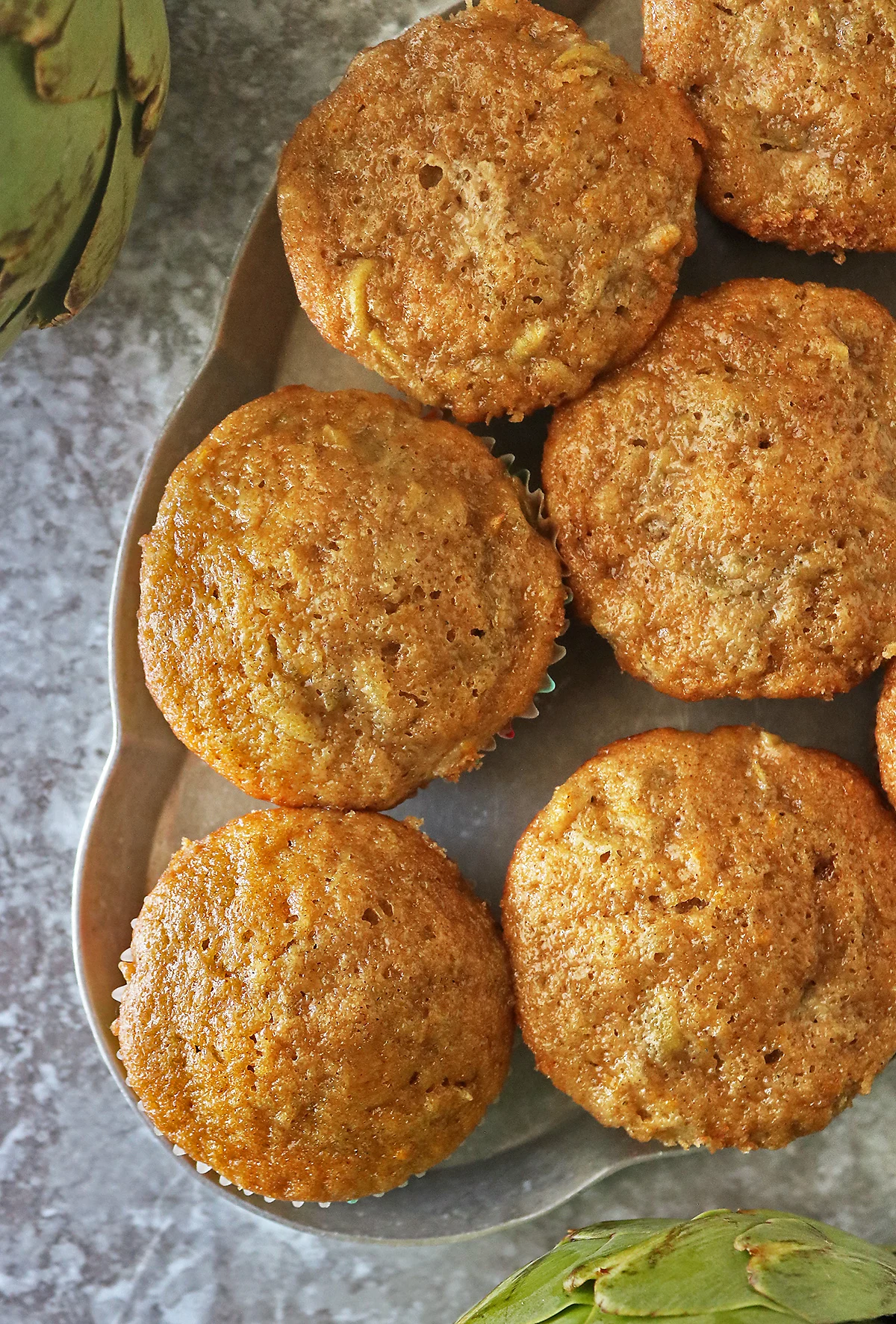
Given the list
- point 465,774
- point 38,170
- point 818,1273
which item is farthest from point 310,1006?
point 38,170

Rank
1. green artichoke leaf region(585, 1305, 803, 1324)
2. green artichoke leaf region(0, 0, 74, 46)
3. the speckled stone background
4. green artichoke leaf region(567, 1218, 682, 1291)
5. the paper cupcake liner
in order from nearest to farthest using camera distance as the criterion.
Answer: green artichoke leaf region(0, 0, 74, 46) < green artichoke leaf region(585, 1305, 803, 1324) < green artichoke leaf region(567, 1218, 682, 1291) < the paper cupcake liner < the speckled stone background

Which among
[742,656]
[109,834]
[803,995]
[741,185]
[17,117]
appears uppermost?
[17,117]

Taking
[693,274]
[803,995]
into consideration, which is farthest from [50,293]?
[803,995]

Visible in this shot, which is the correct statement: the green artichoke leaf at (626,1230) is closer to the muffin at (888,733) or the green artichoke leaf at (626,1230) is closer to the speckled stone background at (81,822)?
the speckled stone background at (81,822)

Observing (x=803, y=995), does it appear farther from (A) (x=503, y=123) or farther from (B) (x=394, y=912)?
(A) (x=503, y=123)

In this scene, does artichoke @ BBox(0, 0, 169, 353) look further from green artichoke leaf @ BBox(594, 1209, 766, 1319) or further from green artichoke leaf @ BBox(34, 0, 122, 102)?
green artichoke leaf @ BBox(594, 1209, 766, 1319)

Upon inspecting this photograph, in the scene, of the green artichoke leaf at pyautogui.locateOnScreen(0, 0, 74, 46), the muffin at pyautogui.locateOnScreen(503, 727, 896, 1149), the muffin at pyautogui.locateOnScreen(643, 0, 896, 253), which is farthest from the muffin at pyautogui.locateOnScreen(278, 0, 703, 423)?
the muffin at pyautogui.locateOnScreen(503, 727, 896, 1149)
